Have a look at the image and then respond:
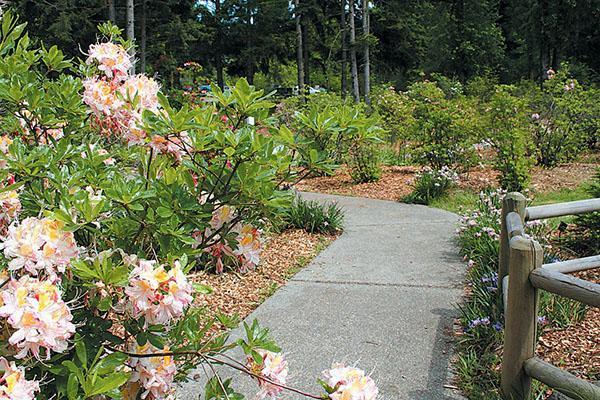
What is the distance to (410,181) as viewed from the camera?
8.92 m

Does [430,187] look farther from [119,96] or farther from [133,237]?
[133,237]

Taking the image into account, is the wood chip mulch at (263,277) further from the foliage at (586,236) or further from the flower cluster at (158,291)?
the foliage at (586,236)

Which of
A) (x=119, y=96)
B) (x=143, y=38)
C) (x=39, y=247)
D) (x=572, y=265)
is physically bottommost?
(x=572, y=265)

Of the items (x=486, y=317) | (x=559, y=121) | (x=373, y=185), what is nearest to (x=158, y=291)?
(x=486, y=317)

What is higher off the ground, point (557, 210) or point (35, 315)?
point (35, 315)

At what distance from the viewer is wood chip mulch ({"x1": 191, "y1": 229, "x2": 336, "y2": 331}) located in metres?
4.20

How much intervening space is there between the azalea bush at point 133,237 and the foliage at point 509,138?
6.57 metres

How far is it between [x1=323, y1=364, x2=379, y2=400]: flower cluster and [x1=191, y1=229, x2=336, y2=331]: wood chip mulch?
2.14m

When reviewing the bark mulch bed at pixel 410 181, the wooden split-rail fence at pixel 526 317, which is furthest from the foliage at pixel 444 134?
the wooden split-rail fence at pixel 526 317

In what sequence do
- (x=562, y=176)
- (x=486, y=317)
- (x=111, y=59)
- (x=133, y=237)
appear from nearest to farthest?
(x=133, y=237), (x=111, y=59), (x=486, y=317), (x=562, y=176)

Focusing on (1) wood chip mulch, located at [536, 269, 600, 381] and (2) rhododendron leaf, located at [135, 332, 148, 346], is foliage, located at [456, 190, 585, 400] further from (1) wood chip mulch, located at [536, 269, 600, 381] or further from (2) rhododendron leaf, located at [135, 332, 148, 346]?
(2) rhododendron leaf, located at [135, 332, 148, 346]

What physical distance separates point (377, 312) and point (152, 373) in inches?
103

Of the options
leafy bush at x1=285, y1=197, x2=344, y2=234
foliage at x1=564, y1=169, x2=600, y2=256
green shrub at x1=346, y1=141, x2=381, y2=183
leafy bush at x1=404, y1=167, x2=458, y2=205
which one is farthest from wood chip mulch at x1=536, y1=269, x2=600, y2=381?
green shrub at x1=346, y1=141, x2=381, y2=183

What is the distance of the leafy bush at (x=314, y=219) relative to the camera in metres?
6.39
